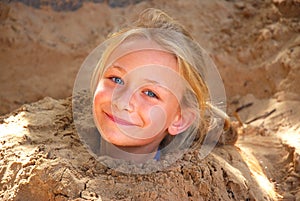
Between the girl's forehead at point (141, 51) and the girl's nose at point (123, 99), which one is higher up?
the girl's forehead at point (141, 51)

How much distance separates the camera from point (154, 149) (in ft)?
6.47

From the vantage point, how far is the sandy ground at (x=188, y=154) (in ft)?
5.53

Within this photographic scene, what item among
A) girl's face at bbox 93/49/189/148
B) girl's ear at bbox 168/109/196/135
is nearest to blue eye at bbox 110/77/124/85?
girl's face at bbox 93/49/189/148

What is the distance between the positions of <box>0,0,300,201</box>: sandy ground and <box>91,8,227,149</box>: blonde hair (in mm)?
193

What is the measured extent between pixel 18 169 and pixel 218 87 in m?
0.95

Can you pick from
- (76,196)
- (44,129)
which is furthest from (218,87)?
(76,196)

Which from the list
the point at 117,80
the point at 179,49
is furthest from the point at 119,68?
the point at 179,49

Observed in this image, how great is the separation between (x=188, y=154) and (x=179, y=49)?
0.37 meters

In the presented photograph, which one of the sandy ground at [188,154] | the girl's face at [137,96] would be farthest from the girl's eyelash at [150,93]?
the sandy ground at [188,154]

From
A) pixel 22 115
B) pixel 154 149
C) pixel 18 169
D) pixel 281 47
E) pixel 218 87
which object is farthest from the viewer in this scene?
pixel 281 47

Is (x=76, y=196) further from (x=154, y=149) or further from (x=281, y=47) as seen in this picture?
(x=281, y=47)

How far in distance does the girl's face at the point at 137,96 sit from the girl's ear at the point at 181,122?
56 mm

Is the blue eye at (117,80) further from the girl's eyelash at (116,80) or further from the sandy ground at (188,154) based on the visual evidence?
the sandy ground at (188,154)

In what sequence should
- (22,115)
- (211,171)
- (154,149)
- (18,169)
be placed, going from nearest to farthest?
(18,169) → (211,171) → (154,149) → (22,115)
